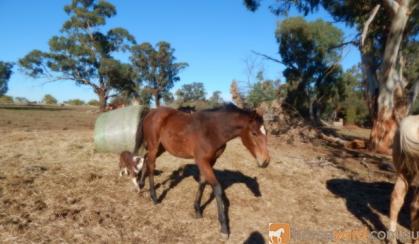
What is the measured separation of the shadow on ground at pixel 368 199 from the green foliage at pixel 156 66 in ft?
127

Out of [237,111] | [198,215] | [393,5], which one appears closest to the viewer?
[237,111]

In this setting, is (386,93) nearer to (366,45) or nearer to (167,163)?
(366,45)

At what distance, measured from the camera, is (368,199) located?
607cm

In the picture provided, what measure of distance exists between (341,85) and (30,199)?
3324cm

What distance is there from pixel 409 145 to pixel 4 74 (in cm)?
5849

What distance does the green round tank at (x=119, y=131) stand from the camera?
7.82m

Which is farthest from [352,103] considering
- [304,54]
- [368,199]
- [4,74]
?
[4,74]

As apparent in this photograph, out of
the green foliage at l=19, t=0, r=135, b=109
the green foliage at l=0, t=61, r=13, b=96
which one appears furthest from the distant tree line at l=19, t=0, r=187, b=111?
the green foliage at l=0, t=61, r=13, b=96

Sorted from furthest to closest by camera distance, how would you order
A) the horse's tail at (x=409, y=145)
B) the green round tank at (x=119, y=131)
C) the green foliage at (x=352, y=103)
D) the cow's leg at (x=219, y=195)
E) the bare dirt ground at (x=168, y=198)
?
the green foliage at (x=352, y=103), the green round tank at (x=119, y=131), the cow's leg at (x=219, y=195), the bare dirt ground at (x=168, y=198), the horse's tail at (x=409, y=145)

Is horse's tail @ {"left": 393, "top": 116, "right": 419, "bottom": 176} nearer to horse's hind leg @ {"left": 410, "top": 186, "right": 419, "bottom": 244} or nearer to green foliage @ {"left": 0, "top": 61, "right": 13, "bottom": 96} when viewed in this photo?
horse's hind leg @ {"left": 410, "top": 186, "right": 419, "bottom": 244}

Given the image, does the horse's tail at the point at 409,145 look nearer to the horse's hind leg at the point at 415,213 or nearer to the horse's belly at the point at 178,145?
the horse's hind leg at the point at 415,213

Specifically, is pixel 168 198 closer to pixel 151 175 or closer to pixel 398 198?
pixel 151 175

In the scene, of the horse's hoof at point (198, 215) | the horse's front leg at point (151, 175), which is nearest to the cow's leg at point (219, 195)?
the horse's hoof at point (198, 215)

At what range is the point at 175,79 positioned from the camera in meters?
48.8
